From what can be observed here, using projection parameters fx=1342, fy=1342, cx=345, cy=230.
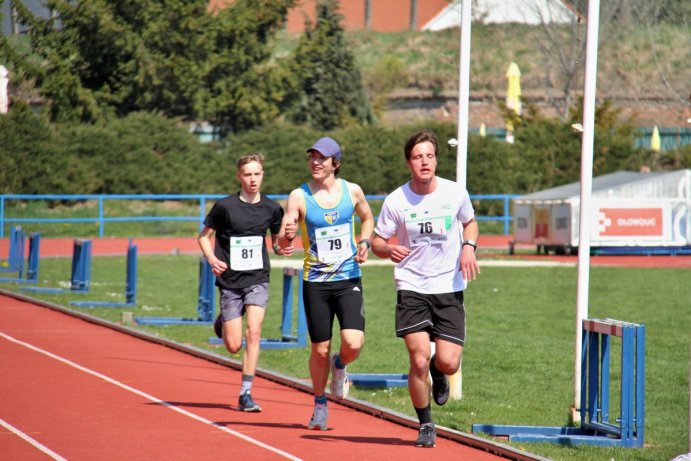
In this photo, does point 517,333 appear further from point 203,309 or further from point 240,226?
point 240,226

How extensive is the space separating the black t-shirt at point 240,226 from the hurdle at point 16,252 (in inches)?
645

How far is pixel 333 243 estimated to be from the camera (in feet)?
32.6

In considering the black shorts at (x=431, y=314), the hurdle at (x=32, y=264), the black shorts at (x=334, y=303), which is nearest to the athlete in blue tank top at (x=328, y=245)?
the black shorts at (x=334, y=303)

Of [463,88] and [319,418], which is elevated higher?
[463,88]

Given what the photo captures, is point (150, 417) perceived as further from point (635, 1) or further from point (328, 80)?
point (328, 80)

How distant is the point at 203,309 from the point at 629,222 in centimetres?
1939

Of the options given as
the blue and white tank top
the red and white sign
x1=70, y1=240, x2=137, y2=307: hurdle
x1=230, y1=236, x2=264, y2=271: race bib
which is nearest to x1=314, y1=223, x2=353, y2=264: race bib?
the blue and white tank top

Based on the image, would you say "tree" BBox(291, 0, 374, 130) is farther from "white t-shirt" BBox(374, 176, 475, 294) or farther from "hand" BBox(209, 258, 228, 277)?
"white t-shirt" BBox(374, 176, 475, 294)

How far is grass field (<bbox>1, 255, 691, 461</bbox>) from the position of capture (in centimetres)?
1144

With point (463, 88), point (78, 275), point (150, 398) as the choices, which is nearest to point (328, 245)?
point (463, 88)

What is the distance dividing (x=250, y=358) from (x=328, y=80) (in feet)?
157

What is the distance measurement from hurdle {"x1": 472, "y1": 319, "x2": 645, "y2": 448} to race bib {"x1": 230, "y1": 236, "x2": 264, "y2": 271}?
2520mm

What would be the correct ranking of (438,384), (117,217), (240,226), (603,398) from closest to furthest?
(438,384) < (603,398) < (240,226) < (117,217)

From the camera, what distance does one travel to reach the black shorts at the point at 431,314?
30.2ft
